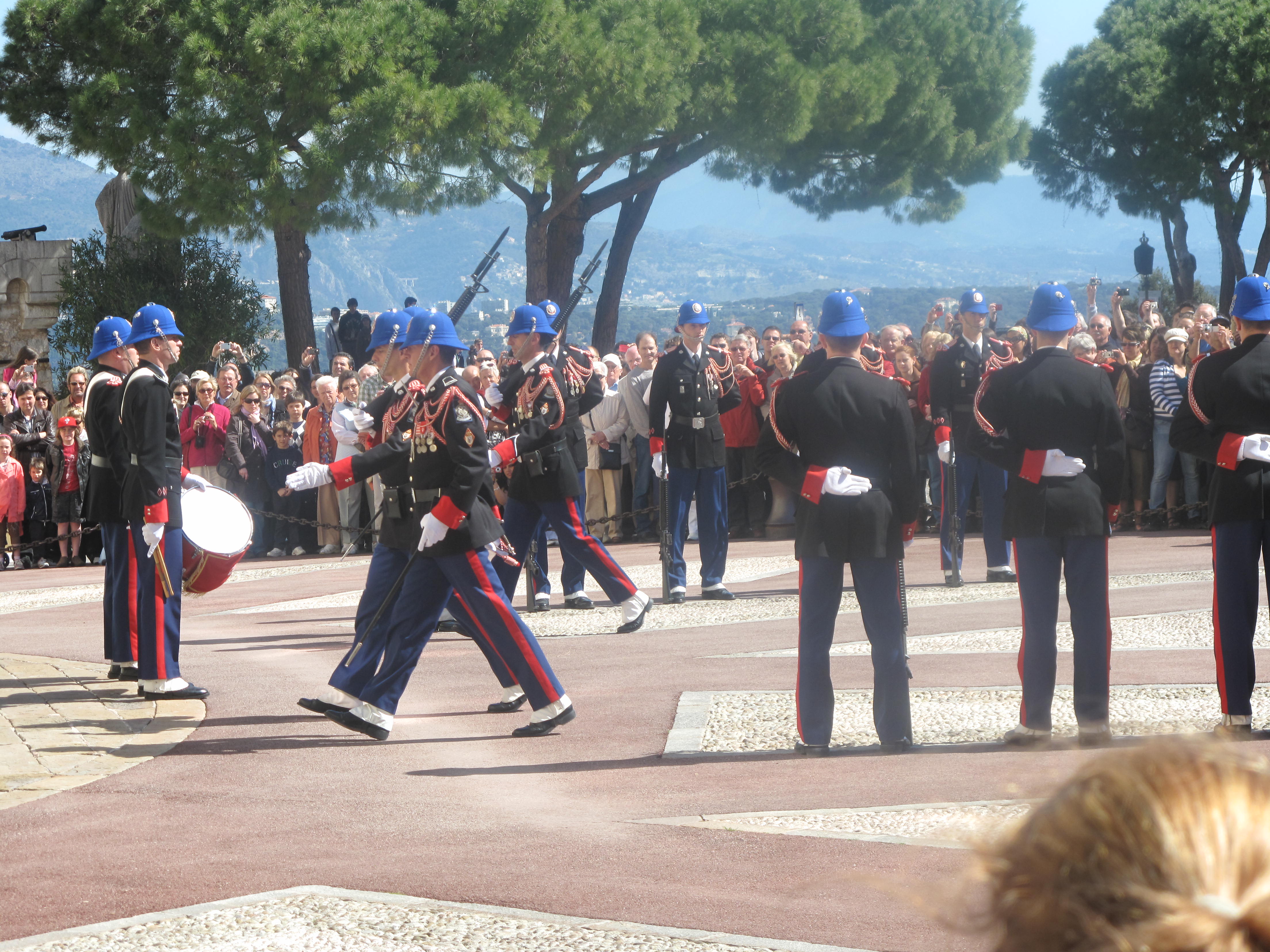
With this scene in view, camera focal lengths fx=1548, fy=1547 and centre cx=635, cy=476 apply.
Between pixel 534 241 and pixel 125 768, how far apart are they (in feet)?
66.2

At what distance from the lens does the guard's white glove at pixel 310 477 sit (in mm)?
7465

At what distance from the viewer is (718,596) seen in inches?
440

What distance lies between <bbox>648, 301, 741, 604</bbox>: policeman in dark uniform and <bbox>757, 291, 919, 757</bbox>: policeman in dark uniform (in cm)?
464

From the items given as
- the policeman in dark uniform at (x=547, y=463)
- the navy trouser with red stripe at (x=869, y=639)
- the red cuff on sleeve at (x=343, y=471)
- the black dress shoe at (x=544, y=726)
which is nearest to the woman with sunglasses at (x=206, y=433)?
the policeman in dark uniform at (x=547, y=463)

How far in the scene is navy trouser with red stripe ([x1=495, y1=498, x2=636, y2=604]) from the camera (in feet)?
31.3

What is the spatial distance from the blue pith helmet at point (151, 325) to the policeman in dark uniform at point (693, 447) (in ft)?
12.9

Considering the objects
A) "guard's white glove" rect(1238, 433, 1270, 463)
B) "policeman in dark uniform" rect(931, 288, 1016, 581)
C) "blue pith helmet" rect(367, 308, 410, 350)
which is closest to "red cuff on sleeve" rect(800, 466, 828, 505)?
"guard's white glove" rect(1238, 433, 1270, 463)

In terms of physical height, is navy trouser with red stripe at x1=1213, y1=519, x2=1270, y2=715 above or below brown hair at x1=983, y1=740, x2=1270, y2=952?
below

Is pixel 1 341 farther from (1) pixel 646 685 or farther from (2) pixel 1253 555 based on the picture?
(2) pixel 1253 555

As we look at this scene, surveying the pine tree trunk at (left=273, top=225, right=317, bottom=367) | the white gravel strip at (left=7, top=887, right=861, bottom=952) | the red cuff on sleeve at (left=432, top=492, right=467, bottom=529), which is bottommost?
the white gravel strip at (left=7, top=887, right=861, bottom=952)

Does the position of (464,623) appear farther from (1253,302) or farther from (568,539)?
(1253,302)

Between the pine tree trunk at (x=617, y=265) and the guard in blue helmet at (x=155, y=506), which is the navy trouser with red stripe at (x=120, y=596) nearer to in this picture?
the guard in blue helmet at (x=155, y=506)

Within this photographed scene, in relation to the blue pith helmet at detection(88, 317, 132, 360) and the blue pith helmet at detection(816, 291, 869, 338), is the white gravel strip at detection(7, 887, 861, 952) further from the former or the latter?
the blue pith helmet at detection(88, 317, 132, 360)

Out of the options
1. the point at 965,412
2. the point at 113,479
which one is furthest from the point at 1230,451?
the point at 113,479
